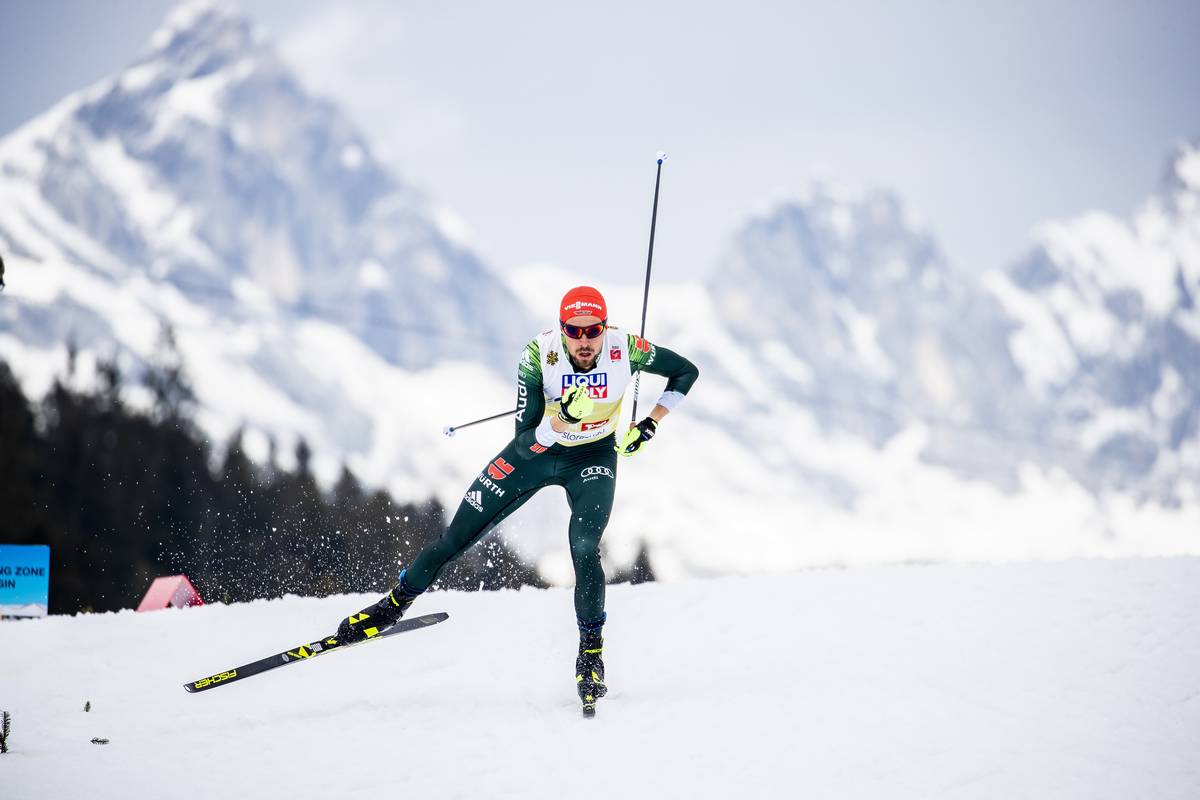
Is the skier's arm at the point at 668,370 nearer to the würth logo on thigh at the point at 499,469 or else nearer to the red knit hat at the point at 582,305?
the red knit hat at the point at 582,305

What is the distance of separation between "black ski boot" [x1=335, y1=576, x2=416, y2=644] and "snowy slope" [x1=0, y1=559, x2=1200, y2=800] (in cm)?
28

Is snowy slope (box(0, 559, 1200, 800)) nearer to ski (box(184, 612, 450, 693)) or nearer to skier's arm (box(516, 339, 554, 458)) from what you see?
ski (box(184, 612, 450, 693))

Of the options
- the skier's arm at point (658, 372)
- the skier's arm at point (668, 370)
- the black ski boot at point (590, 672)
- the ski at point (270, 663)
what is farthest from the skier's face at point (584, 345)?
the ski at point (270, 663)

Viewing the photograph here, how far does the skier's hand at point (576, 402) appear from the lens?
6273mm

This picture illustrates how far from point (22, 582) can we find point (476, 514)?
5.98 m

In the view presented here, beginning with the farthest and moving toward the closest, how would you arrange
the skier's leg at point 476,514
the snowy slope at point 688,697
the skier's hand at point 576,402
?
the skier's leg at point 476,514
the skier's hand at point 576,402
the snowy slope at point 688,697

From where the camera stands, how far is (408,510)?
1821 inches

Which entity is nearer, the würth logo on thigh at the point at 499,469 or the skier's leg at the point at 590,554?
the skier's leg at the point at 590,554

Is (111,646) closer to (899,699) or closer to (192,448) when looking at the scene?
(899,699)

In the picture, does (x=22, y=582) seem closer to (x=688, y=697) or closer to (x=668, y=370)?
(x=668, y=370)

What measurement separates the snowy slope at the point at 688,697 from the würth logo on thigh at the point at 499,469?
128 cm

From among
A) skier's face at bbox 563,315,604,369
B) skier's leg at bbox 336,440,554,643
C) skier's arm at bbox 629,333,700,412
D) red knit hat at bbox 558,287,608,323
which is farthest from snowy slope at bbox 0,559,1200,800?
red knit hat at bbox 558,287,608,323

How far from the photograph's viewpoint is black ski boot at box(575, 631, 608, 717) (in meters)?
5.75

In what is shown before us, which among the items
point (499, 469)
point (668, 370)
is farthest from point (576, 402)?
point (668, 370)
